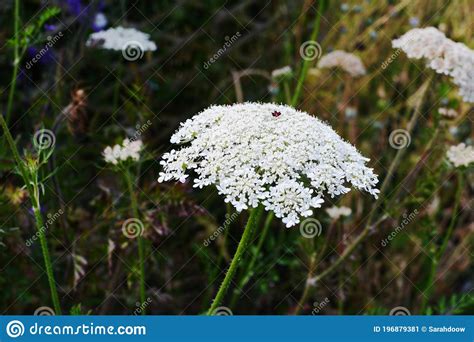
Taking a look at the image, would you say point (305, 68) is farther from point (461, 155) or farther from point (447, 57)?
point (461, 155)

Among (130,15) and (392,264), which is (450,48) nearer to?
(392,264)

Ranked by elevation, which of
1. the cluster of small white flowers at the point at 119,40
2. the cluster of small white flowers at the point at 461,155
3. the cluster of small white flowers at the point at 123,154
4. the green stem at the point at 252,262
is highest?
the cluster of small white flowers at the point at 119,40

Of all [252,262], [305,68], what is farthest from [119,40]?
[252,262]

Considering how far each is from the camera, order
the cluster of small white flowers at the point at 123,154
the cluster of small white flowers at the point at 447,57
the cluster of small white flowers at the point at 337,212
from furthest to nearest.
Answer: the cluster of small white flowers at the point at 337,212 < the cluster of small white flowers at the point at 447,57 < the cluster of small white flowers at the point at 123,154

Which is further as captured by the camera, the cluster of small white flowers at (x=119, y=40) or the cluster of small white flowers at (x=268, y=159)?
the cluster of small white flowers at (x=119, y=40)

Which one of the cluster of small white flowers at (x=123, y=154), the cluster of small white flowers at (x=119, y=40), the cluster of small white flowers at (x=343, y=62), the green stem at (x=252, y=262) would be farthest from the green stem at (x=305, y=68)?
the cluster of small white flowers at (x=123, y=154)

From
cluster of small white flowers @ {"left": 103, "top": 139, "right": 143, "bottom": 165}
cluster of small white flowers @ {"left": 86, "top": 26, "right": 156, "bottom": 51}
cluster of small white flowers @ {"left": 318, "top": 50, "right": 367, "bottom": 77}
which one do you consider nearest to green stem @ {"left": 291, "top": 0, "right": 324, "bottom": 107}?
cluster of small white flowers @ {"left": 318, "top": 50, "right": 367, "bottom": 77}

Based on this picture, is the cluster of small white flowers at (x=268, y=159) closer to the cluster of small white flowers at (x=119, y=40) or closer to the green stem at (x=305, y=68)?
the green stem at (x=305, y=68)

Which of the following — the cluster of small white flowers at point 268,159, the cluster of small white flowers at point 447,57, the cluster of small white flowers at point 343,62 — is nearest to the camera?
the cluster of small white flowers at point 268,159
